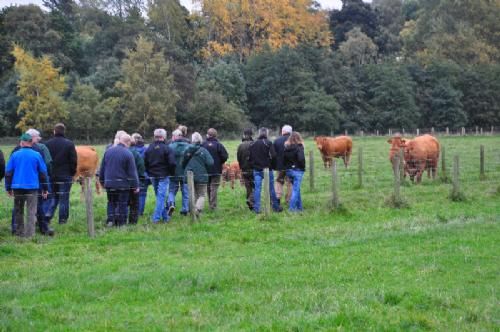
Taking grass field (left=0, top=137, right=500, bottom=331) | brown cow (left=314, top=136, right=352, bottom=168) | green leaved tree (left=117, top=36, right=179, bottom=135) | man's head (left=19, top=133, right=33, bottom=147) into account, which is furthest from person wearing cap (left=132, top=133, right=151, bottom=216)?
green leaved tree (left=117, top=36, right=179, bottom=135)

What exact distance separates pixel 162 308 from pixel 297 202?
8944 millimetres

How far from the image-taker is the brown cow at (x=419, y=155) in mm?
23305

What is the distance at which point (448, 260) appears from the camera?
10391 millimetres

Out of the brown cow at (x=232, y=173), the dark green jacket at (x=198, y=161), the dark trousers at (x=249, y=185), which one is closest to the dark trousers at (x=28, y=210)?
the dark green jacket at (x=198, y=161)

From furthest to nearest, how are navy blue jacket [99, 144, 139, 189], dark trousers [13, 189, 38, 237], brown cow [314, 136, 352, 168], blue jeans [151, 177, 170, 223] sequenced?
brown cow [314, 136, 352, 168] < blue jeans [151, 177, 170, 223] < navy blue jacket [99, 144, 139, 189] < dark trousers [13, 189, 38, 237]

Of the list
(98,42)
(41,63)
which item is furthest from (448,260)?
(98,42)

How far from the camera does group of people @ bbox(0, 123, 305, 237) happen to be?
13.4 meters

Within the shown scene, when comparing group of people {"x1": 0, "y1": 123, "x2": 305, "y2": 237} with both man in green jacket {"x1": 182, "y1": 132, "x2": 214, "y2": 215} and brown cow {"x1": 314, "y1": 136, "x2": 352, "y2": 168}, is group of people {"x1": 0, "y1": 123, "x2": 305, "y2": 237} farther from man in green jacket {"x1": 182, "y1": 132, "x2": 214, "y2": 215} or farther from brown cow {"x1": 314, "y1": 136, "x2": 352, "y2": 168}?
brown cow {"x1": 314, "y1": 136, "x2": 352, "y2": 168}

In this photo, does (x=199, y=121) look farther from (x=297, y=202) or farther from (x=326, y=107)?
(x=297, y=202)

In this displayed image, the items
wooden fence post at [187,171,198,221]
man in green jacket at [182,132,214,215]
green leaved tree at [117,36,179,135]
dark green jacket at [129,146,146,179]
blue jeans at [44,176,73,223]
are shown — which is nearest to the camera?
wooden fence post at [187,171,198,221]

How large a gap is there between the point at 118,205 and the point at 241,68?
64761 millimetres

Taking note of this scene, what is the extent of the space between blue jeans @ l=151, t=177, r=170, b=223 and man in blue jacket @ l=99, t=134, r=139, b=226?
2.20ft

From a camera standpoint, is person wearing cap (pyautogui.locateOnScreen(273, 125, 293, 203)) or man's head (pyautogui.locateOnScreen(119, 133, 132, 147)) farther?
person wearing cap (pyautogui.locateOnScreen(273, 125, 293, 203))

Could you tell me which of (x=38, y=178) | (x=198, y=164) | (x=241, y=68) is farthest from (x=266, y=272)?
(x=241, y=68)
